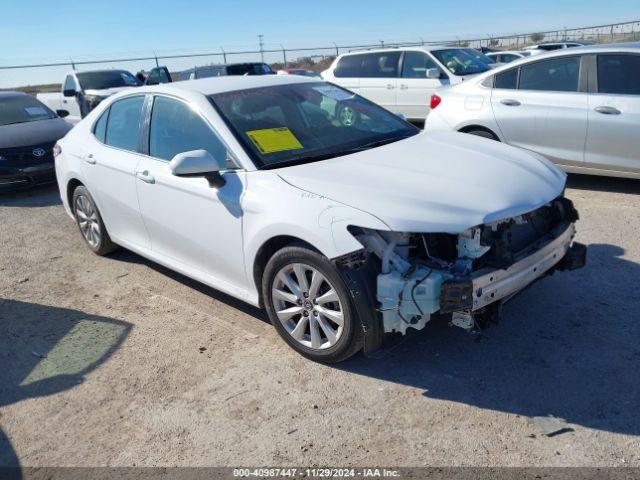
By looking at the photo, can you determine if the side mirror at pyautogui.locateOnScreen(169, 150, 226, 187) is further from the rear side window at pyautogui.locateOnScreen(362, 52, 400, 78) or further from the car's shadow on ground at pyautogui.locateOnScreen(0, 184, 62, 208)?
the rear side window at pyautogui.locateOnScreen(362, 52, 400, 78)

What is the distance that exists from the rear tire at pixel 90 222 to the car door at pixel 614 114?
515cm

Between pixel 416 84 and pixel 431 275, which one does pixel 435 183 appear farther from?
pixel 416 84

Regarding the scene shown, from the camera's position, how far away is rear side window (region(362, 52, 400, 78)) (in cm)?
1131

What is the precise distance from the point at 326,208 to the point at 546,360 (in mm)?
1604

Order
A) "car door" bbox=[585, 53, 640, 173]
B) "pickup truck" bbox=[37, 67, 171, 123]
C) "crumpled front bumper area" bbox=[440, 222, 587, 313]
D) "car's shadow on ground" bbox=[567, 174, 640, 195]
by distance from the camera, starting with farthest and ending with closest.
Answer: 1. "pickup truck" bbox=[37, 67, 171, 123]
2. "car's shadow on ground" bbox=[567, 174, 640, 195]
3. "car door" bbox=[585, 53, 640, 173]
4. "crumpled front bumper area" bbox=[440, 222, 587, 313]

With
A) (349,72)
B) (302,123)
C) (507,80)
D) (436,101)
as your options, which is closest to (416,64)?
(349,72)

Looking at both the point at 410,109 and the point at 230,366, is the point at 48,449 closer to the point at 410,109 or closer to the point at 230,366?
the point at 230,366

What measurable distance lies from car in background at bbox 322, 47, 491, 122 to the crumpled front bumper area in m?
7.61

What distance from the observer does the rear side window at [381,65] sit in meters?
11.3

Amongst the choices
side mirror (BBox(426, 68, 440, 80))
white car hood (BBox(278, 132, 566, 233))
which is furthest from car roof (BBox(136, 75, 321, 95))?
side mirror (BBox(426, 68, 440, 80))

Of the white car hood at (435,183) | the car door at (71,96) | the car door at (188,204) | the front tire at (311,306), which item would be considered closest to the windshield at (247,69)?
the car door at (71,96)

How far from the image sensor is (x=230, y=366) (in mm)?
3633

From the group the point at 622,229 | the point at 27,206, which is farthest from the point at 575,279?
the point at 27,206

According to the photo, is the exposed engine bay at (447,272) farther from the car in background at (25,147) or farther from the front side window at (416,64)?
the front side window at (416,64)
